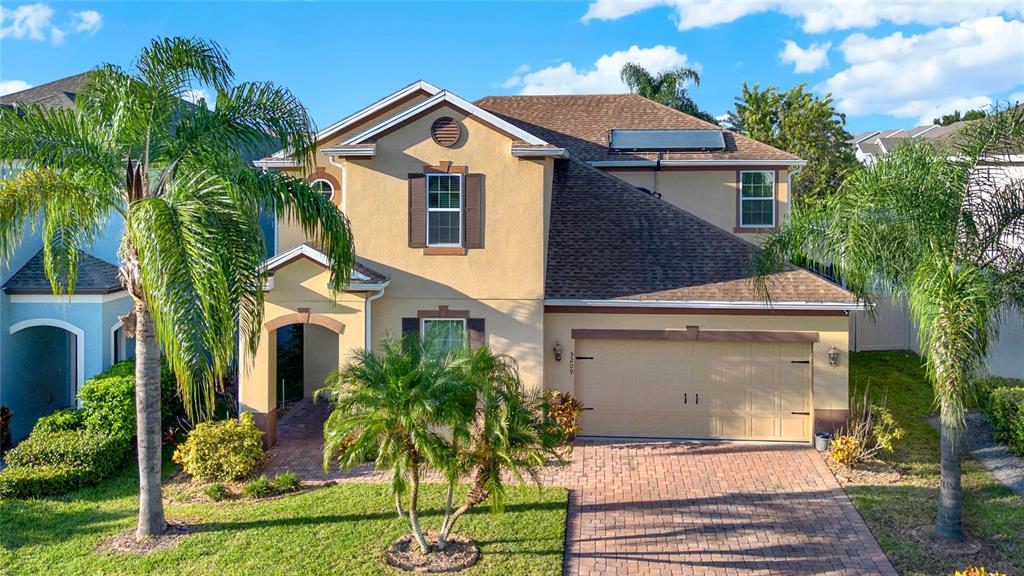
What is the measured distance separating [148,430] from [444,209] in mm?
6683

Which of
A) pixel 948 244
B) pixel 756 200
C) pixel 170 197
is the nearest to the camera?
pixel 170 197

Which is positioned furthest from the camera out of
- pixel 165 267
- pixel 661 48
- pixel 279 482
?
pixel 661 48

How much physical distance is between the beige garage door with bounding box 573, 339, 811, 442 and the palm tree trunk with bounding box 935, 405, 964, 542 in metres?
4.52

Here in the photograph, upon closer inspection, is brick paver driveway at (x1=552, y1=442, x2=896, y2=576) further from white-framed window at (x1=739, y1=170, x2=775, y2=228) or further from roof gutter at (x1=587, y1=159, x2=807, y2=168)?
roof gutter at (x1=587, y1=159, x2=807, y2=168)

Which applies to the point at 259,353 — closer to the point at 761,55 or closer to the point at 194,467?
the point at 194,467

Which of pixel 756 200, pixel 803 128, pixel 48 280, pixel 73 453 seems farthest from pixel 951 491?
pixel 803 128

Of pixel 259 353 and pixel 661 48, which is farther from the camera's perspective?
pixel 661 48

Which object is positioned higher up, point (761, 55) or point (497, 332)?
point (761, 55)

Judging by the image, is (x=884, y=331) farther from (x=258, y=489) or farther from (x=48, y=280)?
(x=48, y=280)

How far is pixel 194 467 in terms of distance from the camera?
1217 cm

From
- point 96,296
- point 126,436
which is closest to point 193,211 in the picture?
point 126,436

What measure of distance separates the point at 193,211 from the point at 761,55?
24095 millimetres

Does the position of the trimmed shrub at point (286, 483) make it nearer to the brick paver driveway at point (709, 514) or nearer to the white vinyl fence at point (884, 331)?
the brick paver driveway at point (709, 514)

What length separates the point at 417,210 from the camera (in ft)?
47.0
